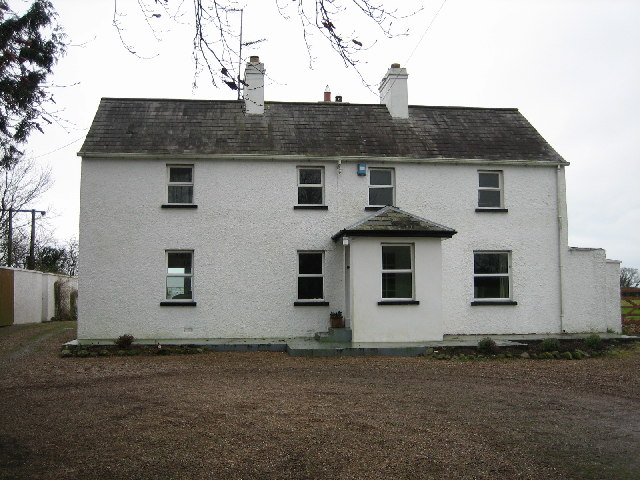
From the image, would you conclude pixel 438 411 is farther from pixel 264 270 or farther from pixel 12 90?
pixel 264 270

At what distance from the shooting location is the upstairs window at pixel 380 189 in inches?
701

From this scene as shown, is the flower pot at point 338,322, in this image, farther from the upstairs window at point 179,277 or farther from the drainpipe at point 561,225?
the drainpipe at point 561,225

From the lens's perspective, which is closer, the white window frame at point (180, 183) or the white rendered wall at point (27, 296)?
the white window frame at point (180, 183)

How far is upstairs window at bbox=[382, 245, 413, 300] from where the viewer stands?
626 inches

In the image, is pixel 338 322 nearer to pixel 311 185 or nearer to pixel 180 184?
pixel 311 185

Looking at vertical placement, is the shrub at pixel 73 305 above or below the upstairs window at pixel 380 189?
below

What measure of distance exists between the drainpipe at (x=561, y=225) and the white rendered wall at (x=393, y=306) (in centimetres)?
443

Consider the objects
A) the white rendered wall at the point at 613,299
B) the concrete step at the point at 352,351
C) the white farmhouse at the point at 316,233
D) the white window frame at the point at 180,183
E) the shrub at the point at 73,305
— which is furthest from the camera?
the shrub at the point at 73,305

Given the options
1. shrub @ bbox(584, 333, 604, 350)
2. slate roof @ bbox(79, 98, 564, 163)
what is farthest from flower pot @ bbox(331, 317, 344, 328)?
shrub @ bbox(584, 333, 604, 350)

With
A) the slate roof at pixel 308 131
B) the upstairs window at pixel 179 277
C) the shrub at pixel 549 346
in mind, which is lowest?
the shrub at pixel 549 346

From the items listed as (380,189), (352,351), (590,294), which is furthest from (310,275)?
(590,294)

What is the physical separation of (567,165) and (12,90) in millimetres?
15851

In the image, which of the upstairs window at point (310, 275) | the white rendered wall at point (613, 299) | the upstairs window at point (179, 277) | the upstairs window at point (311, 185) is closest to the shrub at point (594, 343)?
the white rendered wall at point (613, 299)

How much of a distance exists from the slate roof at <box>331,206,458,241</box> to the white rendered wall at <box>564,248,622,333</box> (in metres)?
4.79
